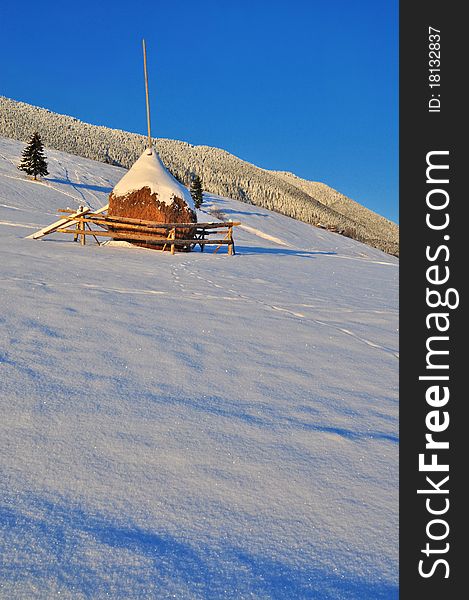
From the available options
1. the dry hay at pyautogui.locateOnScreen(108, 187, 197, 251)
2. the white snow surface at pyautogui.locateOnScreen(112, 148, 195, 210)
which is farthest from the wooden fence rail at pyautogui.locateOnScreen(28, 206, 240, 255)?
the white snow surface at pyautogui.locateOnScreen(112, 148, 195, 210)

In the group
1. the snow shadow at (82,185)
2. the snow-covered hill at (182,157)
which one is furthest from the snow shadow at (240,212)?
the snow-covered hill at (182,157)

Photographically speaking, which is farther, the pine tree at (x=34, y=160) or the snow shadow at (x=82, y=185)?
the snow shadow at (x=82, y=185)

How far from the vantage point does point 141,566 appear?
1.60 m

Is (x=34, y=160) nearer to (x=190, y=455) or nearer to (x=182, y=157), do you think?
(x=190, y=455)

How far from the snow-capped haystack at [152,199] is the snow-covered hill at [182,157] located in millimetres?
64648

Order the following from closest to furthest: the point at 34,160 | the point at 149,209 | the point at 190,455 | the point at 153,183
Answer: the point at 190,455
the point at 149,209
the point at 153,183
the point at 34,160

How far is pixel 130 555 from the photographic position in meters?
1.64

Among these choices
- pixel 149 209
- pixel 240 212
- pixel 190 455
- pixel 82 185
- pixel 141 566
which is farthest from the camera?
pixel 240 212

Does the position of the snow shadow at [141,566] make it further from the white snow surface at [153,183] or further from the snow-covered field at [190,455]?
the white snow surface at [153,183]

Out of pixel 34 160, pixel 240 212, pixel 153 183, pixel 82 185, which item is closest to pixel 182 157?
pixel 240 212

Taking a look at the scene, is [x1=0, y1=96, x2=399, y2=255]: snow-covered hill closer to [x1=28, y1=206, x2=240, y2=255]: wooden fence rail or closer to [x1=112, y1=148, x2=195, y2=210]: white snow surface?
[x1=112, y1=148, x2=195, y2=210]: white snow surface

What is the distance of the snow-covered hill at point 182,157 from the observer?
258ft

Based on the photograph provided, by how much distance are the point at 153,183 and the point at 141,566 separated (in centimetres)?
1529

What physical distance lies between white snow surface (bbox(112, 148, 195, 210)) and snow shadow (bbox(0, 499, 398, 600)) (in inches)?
572
